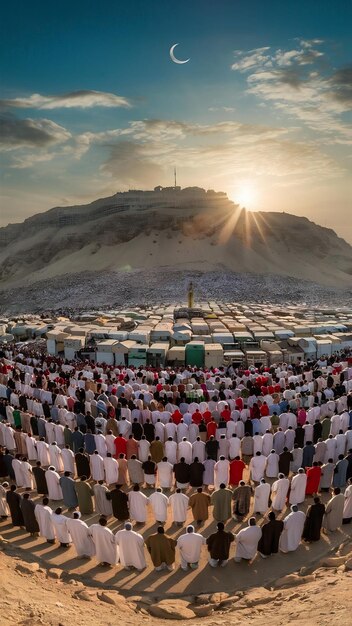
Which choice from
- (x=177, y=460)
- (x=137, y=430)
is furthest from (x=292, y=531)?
Answer: (x=137, y=430)

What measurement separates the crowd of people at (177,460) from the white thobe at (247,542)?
2cm

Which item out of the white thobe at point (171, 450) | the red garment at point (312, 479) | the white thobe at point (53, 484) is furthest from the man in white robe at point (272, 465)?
the white thobe at point (53, 484)

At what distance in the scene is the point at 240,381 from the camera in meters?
15.4

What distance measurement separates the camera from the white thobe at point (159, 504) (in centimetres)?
749

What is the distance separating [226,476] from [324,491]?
194cm

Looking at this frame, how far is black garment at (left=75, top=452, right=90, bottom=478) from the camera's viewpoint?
9227 mm

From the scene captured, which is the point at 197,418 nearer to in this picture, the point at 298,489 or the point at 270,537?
the point at 298,489

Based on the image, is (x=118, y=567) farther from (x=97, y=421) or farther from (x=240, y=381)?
(x=240, y=381)

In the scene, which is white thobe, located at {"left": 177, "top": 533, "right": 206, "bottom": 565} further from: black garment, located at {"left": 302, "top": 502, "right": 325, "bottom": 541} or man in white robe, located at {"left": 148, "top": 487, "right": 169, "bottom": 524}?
black garment, located at {"left": 302, "top": 502, "right": 325, "bottom": 541}

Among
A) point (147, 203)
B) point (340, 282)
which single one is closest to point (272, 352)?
point (340, 282)

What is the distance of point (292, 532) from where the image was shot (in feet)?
22.7

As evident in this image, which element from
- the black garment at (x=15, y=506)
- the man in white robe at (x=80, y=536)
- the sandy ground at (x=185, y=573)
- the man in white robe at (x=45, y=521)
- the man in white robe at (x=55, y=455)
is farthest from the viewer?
the man in white robe at (x=55, y=455)

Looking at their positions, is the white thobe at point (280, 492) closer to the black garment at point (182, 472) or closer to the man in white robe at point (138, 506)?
the black garment at point (182, 472)

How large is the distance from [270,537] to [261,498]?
1057 mm
